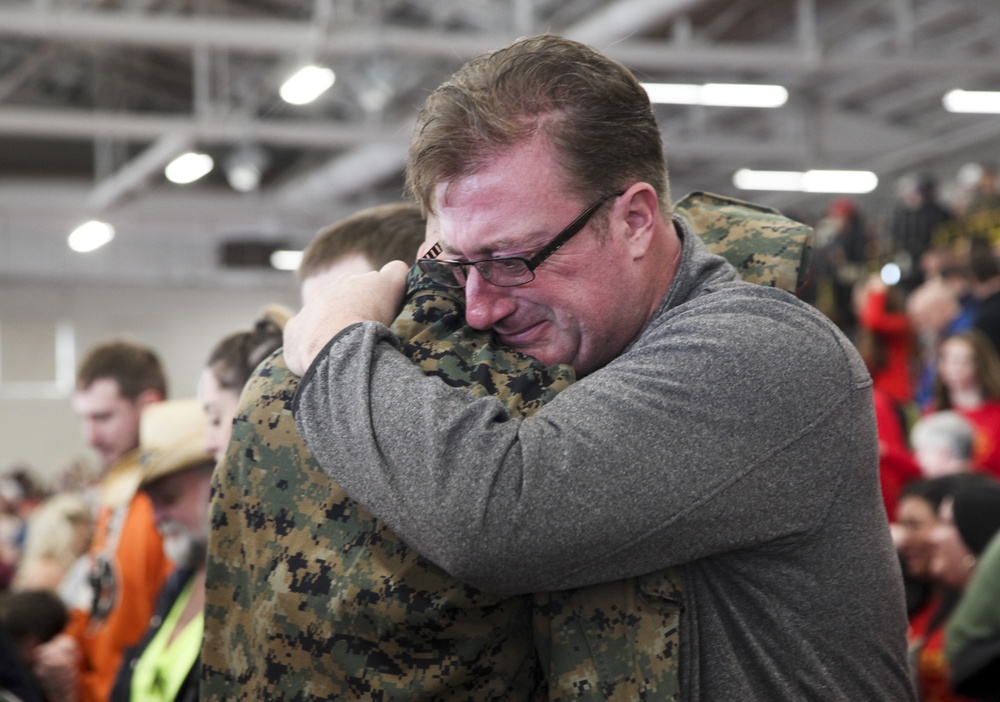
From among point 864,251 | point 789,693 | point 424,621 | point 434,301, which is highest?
point 864,251

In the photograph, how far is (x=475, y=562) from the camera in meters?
1.10

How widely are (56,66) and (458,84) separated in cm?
1385

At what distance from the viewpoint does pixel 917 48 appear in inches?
474

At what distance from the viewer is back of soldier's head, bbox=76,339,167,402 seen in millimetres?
3738

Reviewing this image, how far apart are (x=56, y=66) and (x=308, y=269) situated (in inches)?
519

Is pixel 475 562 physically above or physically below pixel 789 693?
above

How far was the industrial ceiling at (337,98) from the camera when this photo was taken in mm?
8656

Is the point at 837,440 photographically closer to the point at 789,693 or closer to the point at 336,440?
the point at 789,693

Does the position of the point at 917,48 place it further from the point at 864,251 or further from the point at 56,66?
the point at 56,66

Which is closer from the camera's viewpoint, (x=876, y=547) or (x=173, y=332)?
(x=876, y=547)

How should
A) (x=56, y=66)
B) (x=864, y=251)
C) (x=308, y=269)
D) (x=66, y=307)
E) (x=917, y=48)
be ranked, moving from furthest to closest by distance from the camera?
(x=66, y=307)
(x=56, y=66)
(x=917, y=48)
(x=864, y=251)
(x=308, y=269)

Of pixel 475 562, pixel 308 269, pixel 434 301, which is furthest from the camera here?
pixel 308 269

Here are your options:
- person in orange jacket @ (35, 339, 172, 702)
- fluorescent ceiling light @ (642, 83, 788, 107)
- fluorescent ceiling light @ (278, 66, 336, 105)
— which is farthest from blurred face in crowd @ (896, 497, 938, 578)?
fluorescent ceiling light @ (642, 83, 788, 107)

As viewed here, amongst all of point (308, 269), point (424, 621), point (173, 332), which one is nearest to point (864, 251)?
point (308, 269)
